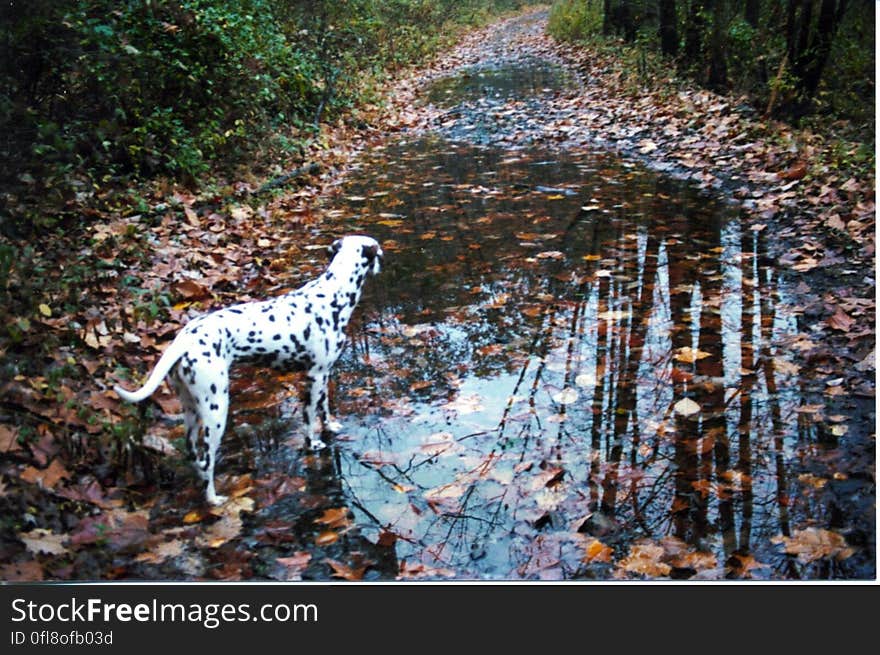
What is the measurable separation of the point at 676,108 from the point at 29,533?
11650 millimetres

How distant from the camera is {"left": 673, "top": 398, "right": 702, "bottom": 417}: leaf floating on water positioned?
4.61 m

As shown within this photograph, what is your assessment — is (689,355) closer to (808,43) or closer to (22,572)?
(22,572)

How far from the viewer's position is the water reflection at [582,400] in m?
3.63

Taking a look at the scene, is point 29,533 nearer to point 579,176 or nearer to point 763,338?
point 763,338

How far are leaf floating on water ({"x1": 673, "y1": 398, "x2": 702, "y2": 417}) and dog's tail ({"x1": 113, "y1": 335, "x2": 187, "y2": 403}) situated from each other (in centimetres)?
286

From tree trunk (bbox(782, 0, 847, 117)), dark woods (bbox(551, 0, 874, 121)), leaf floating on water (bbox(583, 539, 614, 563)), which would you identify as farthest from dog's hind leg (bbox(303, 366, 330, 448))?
tree trunk (bbox(782, 0, 847, 117))

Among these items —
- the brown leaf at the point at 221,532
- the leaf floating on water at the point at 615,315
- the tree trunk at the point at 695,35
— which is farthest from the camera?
the tree trunk at the point at 695,35

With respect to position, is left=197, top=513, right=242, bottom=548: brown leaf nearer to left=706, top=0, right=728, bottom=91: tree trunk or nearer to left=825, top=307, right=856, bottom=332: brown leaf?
left=825, top=307, right=856, bottom=332: brown leaf

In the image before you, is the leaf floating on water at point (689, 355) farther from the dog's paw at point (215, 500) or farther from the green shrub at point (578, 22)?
the green shrub at point (578, 22)

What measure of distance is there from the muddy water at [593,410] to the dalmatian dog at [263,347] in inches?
18.3

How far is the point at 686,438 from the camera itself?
4.36m

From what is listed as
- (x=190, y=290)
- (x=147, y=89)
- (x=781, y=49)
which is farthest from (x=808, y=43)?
(x=190, y=290)

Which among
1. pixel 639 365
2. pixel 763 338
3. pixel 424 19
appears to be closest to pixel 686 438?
pixel 639 365

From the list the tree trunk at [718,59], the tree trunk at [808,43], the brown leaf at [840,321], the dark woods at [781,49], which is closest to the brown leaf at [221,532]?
the brown leaf at [840,321]
